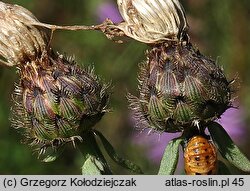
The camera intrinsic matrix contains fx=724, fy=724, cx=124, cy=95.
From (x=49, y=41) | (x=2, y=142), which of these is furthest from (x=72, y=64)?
(x=2, y=142)

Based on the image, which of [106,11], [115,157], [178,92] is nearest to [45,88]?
[115,157]

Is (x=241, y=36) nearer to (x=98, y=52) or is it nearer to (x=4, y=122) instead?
(x=98, y=52)

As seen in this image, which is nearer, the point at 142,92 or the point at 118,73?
the point at 142,92

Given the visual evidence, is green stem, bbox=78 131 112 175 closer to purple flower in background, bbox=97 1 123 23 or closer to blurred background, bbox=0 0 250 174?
blurred background, bbox=0 0 250 174

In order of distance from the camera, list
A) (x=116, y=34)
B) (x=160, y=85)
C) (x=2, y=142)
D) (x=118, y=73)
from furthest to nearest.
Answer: (x=118, y=73) → (x=2, y=142) → (x=116, y=34) → (x=160, y=85)

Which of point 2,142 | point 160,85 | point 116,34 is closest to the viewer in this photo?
point 160,85
